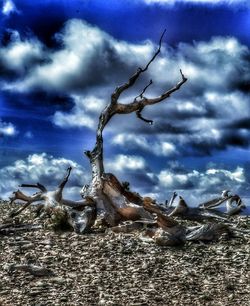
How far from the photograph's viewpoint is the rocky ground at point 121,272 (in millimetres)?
10625

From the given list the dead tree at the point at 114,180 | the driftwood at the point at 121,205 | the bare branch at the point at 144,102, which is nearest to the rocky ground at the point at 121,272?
the driftwood at the point at 121,205

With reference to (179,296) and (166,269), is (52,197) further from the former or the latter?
(179,296)

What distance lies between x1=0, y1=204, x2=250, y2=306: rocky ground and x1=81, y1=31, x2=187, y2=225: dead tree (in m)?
2.42

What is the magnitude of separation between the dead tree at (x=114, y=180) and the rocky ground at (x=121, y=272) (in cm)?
242

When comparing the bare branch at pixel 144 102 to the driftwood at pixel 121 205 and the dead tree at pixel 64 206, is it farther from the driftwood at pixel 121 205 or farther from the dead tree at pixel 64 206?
the dead tree at pixel 64 206

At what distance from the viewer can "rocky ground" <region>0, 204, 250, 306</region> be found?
418 inches

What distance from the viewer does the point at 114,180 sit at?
18.8 m

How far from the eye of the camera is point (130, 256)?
1309 cm

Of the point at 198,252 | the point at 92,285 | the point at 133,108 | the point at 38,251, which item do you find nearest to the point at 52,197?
the point at 133,108

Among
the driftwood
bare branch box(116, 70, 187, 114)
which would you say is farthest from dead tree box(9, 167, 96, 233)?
bare branch box(116, 70, 187, 114)

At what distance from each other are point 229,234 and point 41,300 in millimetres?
7185

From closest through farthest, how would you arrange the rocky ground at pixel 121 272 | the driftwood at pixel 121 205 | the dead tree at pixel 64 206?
the rocky ground at pixel 121 272
the driftwood at pixel 121 205
the dead tree at pixel 64 206

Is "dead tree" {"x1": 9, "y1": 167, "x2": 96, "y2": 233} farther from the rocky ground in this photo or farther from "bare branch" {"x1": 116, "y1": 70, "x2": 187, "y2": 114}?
"bare branch" {"x1": 116, "y1": 70, "x2": 187, "y2": 114}

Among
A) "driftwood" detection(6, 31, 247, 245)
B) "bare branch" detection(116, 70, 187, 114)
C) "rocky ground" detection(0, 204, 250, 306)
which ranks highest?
"bare branch" detection(116, 70, 187, 114)
